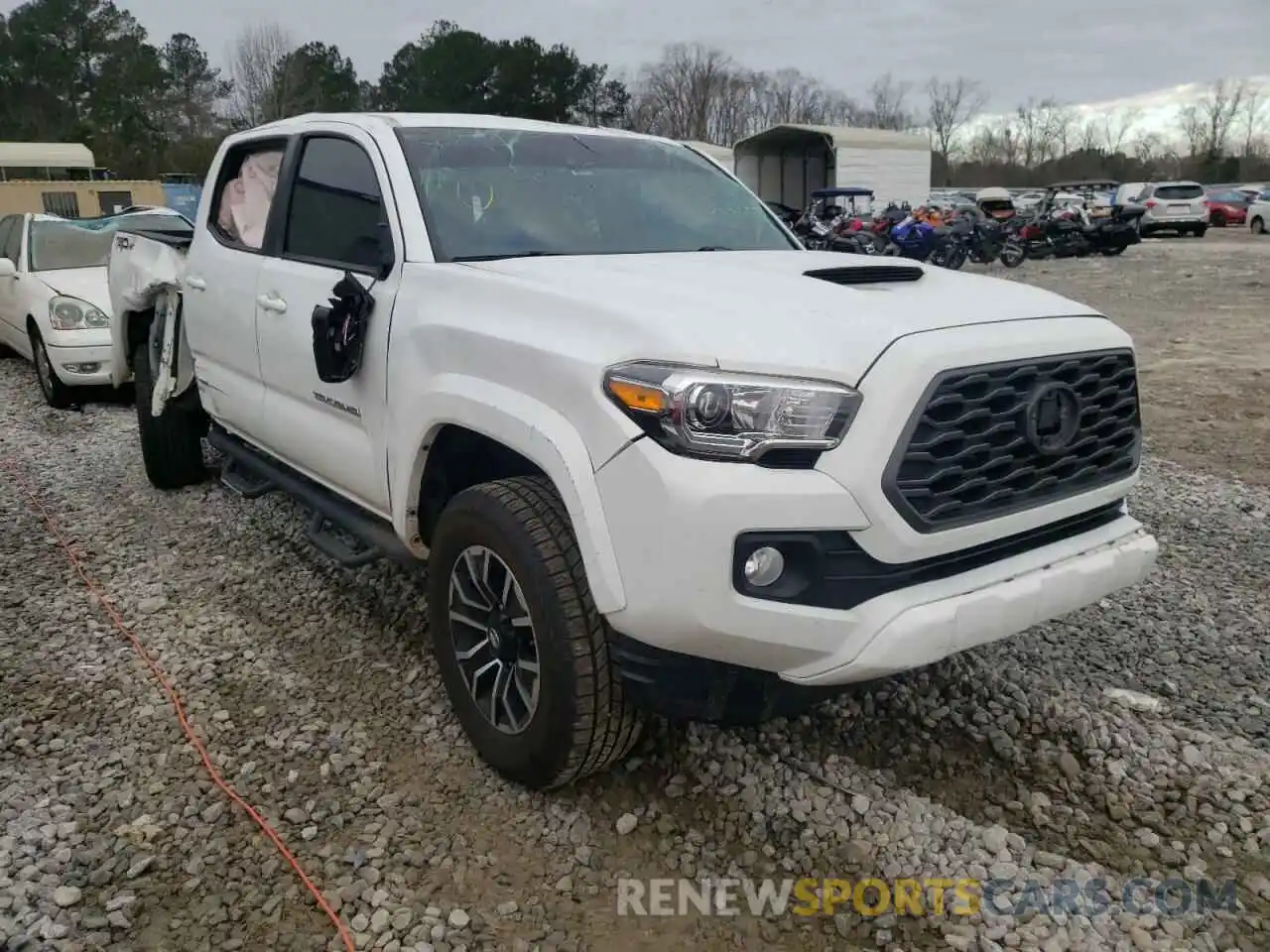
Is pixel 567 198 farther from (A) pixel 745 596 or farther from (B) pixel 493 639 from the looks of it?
(A) pixel 745 596

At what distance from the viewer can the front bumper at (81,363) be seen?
8203 millimetres

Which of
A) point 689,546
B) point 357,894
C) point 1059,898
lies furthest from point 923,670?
point 357,894

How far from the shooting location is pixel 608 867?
2.70 metres

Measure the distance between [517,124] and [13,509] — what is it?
12.7ft

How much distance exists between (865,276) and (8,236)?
9.98 metres

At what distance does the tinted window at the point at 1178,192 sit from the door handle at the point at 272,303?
30.9 m

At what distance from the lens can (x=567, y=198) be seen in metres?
3.65

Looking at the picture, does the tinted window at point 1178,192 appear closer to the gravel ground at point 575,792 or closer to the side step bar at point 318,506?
Answer: the gravel ground at point 575,792

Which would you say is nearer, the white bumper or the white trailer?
the white bumper

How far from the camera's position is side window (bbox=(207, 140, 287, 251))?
4.43 meters

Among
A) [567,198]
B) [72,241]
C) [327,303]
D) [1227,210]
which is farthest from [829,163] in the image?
[327,303]

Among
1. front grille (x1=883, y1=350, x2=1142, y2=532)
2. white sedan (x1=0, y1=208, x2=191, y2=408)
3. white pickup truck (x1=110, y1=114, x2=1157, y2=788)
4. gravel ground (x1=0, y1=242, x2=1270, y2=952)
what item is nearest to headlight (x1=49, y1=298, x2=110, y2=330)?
white sedan (x1=0, y1=208, x2=191, y2=408)

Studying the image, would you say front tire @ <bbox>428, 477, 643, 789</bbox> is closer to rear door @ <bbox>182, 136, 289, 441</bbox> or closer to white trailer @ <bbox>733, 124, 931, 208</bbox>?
rear door @ <bbox>182, 136, 289, 441</bbox>

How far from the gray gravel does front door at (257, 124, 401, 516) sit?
0.76m
